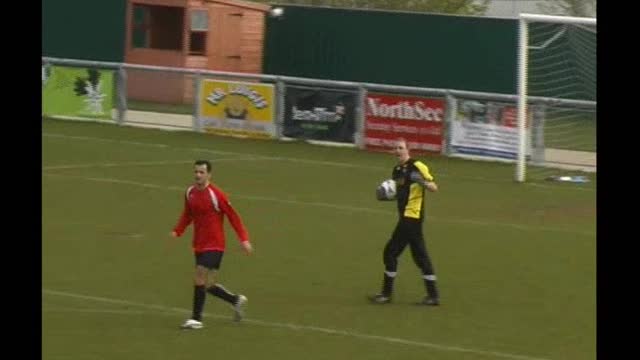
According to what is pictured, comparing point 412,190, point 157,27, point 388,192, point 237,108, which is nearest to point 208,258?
point 388,192

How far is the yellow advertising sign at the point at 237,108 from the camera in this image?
34.0m

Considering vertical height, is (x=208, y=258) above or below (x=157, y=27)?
below

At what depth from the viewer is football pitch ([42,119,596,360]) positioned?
13688mm

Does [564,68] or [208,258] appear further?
[564,68]

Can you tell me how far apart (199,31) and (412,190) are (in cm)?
3087

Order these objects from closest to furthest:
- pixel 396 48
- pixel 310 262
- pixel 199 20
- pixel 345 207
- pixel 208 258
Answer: pixel 208 258
pixel 310 262
pixel 345 207
pixel 396 48
pixel 199 20

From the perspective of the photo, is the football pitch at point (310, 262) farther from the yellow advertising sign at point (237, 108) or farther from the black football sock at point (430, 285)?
the yellow advertising sign at point (237, 108)

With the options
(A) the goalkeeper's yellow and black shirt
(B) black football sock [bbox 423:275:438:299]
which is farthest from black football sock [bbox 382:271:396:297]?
(A) the goalkeeper's yellow and black shirt

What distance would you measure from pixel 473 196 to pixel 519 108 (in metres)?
2.58

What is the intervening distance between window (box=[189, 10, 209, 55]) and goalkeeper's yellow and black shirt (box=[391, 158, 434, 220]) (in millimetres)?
30561

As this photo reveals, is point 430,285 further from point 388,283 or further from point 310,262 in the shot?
point 310,262

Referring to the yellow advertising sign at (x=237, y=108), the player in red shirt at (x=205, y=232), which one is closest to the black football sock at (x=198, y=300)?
the player in red shirt at (x=205, y=232)

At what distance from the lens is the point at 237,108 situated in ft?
113
